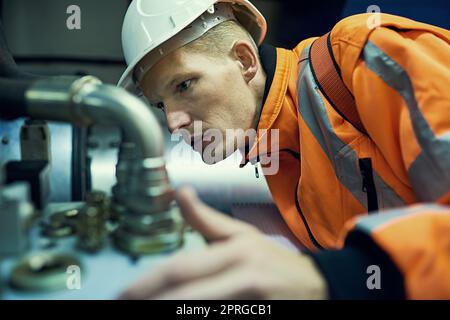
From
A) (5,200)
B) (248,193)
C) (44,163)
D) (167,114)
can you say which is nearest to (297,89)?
(167,114)

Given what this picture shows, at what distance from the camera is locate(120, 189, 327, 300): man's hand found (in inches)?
14.0

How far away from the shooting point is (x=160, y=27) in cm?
91

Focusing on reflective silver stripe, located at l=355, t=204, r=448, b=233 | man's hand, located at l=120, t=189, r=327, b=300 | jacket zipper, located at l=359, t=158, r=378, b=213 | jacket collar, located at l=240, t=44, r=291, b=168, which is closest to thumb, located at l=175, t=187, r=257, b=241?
man's hand, located at l=120, t=189, r=327, b=300

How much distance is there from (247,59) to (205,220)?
0.75 metres

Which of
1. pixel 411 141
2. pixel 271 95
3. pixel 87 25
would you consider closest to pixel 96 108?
pixel 411 141

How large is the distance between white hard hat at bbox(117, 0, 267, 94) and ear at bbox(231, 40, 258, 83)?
0.29 feet

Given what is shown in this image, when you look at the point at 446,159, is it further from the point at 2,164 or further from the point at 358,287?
the point at 2,164

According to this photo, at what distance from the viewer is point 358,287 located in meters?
0.40

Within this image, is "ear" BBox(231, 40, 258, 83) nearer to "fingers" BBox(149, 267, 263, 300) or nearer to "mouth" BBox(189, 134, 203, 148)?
"mouth" BBox(189, 134, 203, 148)

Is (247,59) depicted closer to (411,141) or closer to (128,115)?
(411,141)

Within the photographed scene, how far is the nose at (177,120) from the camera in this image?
999mm

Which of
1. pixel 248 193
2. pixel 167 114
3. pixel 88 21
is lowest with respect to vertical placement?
pixel 248 193

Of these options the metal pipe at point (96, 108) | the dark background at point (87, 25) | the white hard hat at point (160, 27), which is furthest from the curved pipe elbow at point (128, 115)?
the dark background at point (87, 25)
